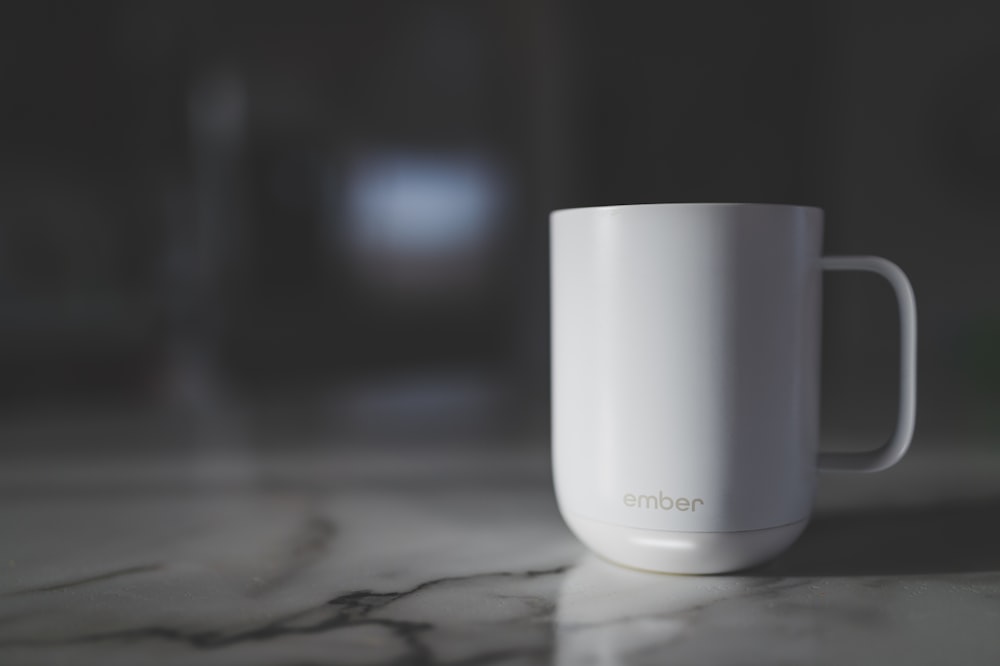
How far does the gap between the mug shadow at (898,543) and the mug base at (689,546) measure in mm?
26

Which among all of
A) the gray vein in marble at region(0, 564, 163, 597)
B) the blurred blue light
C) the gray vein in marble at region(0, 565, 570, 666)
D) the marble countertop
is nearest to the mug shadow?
the marble countertop

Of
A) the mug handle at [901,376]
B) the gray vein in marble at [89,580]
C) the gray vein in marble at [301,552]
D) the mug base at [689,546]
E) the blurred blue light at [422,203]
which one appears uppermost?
the blurred blue light at [422,203]

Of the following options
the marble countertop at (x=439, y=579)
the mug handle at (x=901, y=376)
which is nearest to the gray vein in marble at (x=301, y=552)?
the marble countertop at (x=439, y=579)

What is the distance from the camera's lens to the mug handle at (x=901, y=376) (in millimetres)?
453

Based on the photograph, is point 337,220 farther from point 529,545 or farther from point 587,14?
point 529,545

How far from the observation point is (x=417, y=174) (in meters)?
1.05

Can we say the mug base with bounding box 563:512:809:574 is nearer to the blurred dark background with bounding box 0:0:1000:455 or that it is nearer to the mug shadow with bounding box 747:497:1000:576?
the mug shadow with bounding box 747:497:1000:576

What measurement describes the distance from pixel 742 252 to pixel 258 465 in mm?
472

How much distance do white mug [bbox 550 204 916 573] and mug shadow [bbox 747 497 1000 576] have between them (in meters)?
0.04

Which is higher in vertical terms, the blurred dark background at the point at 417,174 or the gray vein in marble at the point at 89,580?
the blurred dark background at the point at 417,174

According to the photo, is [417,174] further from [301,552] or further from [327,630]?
[327,630]

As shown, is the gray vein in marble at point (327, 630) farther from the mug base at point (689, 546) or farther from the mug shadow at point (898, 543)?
the mug shadow at point (898, 543)

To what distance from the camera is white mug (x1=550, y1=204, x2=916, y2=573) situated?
1.39 feet

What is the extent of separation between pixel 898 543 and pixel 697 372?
0.20 m
